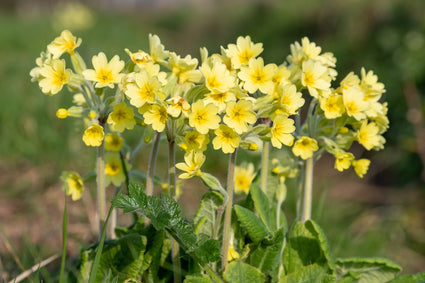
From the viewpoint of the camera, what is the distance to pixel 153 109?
1.40 m

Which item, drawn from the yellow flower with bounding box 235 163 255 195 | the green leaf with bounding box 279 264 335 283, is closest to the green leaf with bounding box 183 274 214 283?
the green leaf with bounding box 279 264 335 283

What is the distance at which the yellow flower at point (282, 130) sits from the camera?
57.7 inches

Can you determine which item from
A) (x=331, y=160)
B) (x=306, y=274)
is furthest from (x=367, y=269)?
(x=331, y=160)

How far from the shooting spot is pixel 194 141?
1.49 m

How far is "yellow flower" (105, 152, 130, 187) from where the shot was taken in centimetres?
178

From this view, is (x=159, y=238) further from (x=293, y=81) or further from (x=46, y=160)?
(x=46, y=160)

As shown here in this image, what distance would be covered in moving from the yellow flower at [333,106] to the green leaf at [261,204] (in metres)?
0.33

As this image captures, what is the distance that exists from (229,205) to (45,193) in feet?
7.58

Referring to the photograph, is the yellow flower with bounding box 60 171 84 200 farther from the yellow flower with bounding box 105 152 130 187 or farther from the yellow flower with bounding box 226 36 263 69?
the yellow flower with bounding box 226 36 263 69

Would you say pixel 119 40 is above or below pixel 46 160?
above

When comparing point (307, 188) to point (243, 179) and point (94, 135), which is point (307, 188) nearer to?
point (243, 179)

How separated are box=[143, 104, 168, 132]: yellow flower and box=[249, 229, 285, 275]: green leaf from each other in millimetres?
506

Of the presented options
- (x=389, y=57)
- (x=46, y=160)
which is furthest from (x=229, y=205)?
(x=389, y=57)

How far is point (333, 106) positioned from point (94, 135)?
76 centimetres
